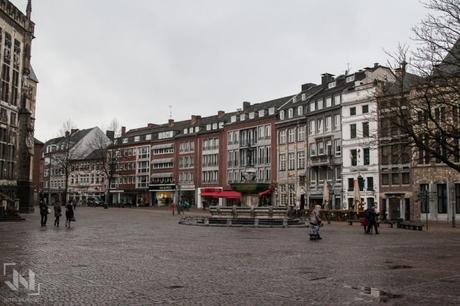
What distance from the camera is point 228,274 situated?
38.8ft

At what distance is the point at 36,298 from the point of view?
8.66 metres

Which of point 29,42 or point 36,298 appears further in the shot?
point 29,42

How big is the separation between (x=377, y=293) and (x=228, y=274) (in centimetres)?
364

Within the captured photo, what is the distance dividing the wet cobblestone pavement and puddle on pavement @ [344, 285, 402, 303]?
2 cm

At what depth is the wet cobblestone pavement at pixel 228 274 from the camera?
29.1 ft

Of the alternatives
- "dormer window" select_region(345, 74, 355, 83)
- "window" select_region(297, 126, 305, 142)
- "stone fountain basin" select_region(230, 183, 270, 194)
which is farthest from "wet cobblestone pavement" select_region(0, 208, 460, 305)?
"window" select_region(297, 126, 305, 142)

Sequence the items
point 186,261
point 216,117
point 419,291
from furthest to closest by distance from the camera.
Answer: point 216,117
point 186,261
point 419,291

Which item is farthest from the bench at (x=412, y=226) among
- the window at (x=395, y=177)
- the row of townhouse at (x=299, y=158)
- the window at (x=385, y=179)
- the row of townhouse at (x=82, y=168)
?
the row of townhouse at (x=82, y=168)

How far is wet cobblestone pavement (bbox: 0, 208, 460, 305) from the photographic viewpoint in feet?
29.1

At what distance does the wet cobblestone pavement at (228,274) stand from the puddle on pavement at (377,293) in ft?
0.06

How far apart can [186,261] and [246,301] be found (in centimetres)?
580

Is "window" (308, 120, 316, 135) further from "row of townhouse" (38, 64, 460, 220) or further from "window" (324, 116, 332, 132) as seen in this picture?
"window" (324, 116, 332, 132)

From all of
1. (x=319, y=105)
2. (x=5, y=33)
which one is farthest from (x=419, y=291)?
(x=319, y=105)

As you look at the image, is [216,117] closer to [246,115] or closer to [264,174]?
[246,115]
